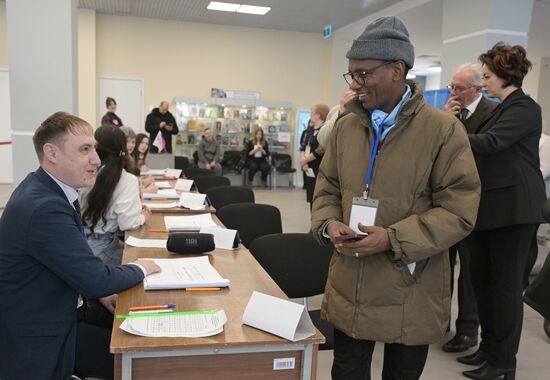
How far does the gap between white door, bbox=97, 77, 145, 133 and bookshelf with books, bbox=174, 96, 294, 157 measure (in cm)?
83

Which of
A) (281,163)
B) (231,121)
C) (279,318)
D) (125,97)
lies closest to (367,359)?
(279,318)

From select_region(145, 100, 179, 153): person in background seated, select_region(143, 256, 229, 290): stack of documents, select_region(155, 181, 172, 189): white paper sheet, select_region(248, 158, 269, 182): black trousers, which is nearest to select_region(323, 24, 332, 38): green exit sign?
select_region(248, 158, 269, 182): black trousers

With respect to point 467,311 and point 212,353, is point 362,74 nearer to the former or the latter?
point 212,353

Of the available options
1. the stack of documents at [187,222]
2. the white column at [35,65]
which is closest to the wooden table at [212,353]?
the stack of documents at [187,222]

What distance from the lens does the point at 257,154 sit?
10.7m

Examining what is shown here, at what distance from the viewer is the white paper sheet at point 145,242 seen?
2.34 metres

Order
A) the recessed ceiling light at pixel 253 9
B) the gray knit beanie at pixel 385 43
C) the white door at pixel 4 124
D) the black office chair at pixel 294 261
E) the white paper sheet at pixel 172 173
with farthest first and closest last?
the white door at pixel 4 124 < the recessed ceiling light at pixel 253 9 < the white paper sheet at pixel 172 173 < the black office chair at pixel 294 261 < the gray knit beanie at pixel 385 43

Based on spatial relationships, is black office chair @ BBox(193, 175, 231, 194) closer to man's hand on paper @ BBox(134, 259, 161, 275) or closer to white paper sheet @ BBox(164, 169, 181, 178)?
white paper sheet @ BBox(164, 169, 181, 178)

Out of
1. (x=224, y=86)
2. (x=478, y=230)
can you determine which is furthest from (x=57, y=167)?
(x=224, y=86)

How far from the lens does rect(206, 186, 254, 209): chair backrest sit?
4.11 m

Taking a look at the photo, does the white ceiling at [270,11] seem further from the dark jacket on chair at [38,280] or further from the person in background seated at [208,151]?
the dark jacket on chair at [38,280]

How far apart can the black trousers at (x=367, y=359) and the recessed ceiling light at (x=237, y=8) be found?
829 cm

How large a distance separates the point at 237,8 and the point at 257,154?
10.2ft

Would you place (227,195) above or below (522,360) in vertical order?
above
